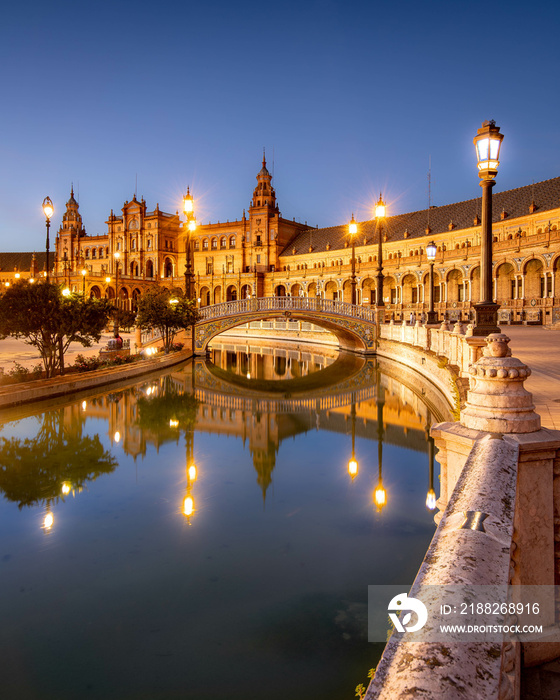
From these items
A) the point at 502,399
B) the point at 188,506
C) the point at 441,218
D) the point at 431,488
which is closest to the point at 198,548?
the point at 188,506

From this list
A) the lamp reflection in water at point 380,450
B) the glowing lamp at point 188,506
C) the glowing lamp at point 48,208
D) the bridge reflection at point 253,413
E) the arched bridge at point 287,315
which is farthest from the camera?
the arched bridge at point 287,315

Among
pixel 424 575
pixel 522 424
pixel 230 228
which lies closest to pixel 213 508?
pixel 522 424

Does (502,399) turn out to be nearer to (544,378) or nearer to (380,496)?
(380,496)

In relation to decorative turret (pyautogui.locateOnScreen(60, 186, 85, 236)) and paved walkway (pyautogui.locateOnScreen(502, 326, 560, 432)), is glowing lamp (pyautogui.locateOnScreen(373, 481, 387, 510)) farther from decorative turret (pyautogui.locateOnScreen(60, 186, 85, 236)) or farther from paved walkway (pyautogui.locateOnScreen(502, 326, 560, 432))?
decorative turret (pyautogui.locateOnScreen(60, 186, 85, 236))

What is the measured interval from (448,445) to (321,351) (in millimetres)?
37430

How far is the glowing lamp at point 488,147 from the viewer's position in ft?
26.7

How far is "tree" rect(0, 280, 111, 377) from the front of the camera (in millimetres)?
16969

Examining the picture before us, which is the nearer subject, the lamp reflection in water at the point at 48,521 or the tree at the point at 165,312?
the lamp reflection in water at the point at 48,521

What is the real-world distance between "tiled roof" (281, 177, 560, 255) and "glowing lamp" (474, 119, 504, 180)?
156ft

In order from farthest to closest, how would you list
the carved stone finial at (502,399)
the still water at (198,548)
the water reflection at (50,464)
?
1. the water reflection at (50,464)
2. the still water at (198,548)
3. the carved stone finial at (502,399)

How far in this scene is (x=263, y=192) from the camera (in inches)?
3332

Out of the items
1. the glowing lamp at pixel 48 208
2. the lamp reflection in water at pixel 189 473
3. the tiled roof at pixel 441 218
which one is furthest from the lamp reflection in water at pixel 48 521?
the tiled roof at pixel 441 218

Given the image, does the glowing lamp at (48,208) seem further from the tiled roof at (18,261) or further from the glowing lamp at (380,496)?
the tiled roof at (18,261)

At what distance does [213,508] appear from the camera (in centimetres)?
917
